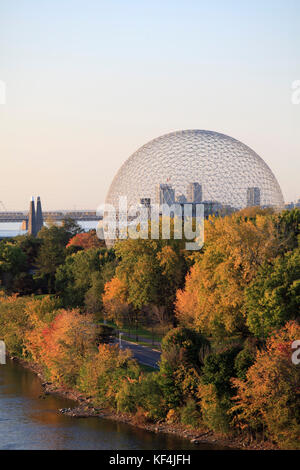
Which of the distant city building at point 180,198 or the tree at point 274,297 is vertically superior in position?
the distant city building at point 180,198

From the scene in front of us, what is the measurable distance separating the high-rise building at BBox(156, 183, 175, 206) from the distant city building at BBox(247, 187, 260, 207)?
707 cm

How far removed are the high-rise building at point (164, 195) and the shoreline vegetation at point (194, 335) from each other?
7483mm

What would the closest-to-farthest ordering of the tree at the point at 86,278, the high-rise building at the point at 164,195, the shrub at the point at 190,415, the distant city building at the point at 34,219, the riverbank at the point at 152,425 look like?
the riverbank at the point at 152,425 → the shrub at the point at 190,415 → the tree at the point at 86,278 → the high-rise building at the point at 164,195 → the distant city building at the point at 34,219

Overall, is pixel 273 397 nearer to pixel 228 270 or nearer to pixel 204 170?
pixel 228 270

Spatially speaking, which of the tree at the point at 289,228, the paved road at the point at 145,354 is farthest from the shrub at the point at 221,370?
the tree at the point at 289,228

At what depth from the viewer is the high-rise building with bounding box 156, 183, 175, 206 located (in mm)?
62781

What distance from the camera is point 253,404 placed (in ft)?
105

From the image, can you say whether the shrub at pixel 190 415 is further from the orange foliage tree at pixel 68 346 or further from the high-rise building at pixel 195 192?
the high-rise building at pixel 195 192

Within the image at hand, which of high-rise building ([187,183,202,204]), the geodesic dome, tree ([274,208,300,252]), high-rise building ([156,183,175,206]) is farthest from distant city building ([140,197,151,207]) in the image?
tree ([274,208,300,252])

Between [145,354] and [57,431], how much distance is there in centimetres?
1019

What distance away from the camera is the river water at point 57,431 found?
33.1 metres

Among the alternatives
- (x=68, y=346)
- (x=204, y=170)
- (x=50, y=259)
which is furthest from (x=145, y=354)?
(x=50, y=259)

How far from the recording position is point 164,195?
6309 cm
